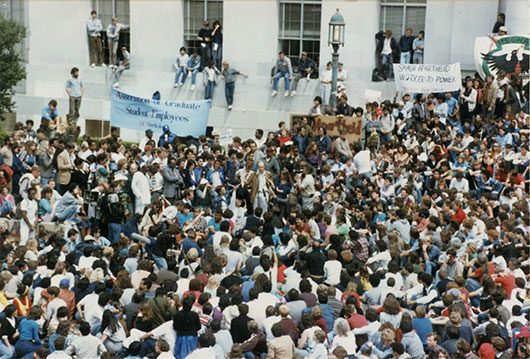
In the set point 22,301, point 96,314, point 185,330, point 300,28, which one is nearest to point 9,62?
point 300,28

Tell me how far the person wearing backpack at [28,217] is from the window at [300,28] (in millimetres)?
14358

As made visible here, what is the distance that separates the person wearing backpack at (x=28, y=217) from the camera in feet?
61.1

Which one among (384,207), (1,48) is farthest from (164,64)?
(384,207)

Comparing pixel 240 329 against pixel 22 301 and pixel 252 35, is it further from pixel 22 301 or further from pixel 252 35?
pixel 252 35

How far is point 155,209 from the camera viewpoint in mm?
18422

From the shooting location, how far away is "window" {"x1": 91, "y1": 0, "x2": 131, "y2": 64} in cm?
3278

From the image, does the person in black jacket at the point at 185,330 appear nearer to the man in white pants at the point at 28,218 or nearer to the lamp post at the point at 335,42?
the man in white pants at the point at 28,218

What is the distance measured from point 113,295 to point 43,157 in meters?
7.46

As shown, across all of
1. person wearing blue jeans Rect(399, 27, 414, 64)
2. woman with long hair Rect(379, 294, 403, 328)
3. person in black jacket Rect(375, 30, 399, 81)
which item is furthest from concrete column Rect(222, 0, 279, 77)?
woman with long hair Rect(379, 294, 403, 328)

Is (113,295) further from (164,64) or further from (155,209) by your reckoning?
(164,64)

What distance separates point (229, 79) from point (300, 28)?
117 inches

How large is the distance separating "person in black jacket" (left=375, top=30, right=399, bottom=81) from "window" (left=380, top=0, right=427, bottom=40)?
24.2 inches

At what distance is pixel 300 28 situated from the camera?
31344 mm

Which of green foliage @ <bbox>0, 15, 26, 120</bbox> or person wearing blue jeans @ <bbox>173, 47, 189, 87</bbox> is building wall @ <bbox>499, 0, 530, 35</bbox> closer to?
person wearing blue jeans @ <bbox>173, 47, 189, 87</bbox>
